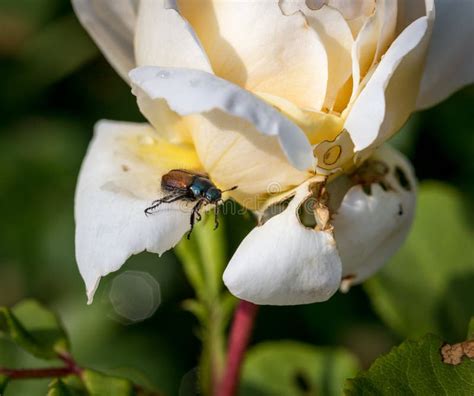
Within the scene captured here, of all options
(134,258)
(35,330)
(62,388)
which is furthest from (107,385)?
(134,258)

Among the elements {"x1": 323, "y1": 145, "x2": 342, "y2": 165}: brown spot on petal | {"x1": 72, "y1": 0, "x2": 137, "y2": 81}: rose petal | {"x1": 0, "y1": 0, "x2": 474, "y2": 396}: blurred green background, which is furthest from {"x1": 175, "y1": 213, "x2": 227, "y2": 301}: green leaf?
{"x1": 323, "y1": 145, "x2": 342, "y2": 165}: brown spot on petal

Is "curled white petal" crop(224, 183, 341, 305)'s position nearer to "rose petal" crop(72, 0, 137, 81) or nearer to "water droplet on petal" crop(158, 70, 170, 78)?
"water droplet on petal" crop(158, 70, 170, 78)

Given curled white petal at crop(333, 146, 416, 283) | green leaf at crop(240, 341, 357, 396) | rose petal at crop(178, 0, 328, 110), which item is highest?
rose petal at crop(178, 0, 328, 110)

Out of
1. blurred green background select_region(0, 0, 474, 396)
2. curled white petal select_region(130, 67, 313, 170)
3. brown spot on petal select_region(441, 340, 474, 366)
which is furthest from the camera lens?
blurred green background select_region(0, 0, 474, 396)

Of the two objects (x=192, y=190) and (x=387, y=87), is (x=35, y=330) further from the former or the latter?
(x=387, y=87)

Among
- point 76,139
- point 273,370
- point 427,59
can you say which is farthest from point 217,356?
point 76,139

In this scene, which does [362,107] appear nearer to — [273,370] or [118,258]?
[118,258]
